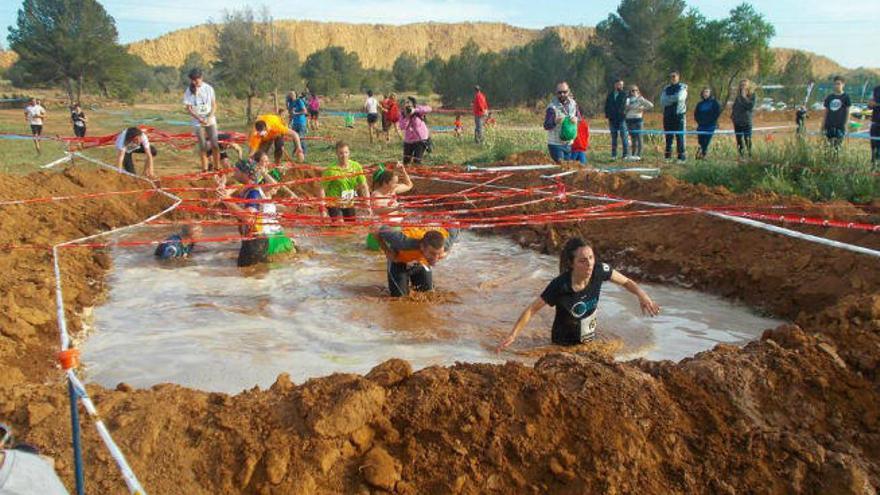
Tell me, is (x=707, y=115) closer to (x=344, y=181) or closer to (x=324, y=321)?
(x=344, y=181)

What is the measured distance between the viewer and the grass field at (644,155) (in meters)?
8.47

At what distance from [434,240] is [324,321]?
1240 millimetres

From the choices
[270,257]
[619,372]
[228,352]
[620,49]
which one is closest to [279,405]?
[619,372]

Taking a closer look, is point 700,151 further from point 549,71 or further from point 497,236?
point 549,71

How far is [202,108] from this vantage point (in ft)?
36.8

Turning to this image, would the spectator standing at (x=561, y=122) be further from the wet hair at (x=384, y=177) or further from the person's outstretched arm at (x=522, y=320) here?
the person's outstretched arm at (x=522, y=320)

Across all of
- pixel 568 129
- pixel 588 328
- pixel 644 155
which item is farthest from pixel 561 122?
pixel 588 328

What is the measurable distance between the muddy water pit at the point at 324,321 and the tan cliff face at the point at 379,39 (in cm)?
11069

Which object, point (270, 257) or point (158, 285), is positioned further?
A: point (270, 257)

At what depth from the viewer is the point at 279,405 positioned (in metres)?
3.41

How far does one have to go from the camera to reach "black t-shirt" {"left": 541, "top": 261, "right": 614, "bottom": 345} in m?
5.02

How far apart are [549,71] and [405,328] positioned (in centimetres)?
3559

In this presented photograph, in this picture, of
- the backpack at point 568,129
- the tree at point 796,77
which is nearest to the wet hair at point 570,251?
the backpack at point 568,129

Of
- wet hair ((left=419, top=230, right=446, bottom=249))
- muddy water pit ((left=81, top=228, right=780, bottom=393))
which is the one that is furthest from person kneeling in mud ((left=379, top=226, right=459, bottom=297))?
muddy water pit ((left=81, top=228, right=780, bottom=393))
